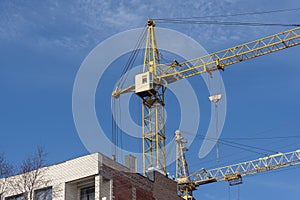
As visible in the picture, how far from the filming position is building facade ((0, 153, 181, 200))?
47.9 meters

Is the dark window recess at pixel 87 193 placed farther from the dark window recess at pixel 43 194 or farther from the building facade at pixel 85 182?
the dark window recess at pixel 43 194

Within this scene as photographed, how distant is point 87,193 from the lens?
48.8 metres

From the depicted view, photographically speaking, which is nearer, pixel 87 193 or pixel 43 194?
pixel 87 193

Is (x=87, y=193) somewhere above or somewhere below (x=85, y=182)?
below

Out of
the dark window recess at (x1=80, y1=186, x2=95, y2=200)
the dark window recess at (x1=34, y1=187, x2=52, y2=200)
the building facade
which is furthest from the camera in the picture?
the dark window recess at (x1=34, y1=187, x2=52, y2=200)

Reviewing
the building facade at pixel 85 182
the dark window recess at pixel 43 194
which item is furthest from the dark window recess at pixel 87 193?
the dark window recess at pixel 43 194

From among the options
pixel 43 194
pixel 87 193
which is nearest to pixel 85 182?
pixel 87 193

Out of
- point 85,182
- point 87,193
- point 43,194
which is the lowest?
point 87,193

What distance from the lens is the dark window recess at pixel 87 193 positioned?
48.5 m

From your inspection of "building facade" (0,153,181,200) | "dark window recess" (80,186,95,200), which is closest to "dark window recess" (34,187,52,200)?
"building facade" (0,153,181,200)

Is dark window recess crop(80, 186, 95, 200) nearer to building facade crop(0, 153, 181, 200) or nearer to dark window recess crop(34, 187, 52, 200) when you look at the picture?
building facade crop(0, 153, 181, 200)

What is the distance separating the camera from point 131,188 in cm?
5022

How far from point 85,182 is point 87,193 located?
841mm

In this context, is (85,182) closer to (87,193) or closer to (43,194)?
(87,193)
